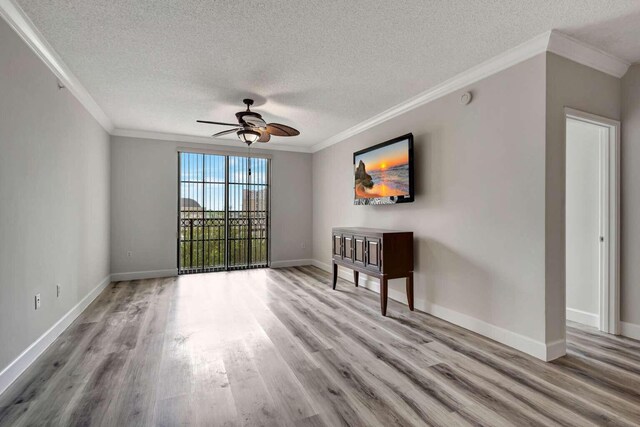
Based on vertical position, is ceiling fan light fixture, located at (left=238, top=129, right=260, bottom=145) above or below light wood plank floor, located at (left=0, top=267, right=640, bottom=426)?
above

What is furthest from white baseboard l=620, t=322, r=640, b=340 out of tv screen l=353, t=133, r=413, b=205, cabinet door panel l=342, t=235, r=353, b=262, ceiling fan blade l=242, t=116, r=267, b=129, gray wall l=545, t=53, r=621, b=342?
ceiling fan blade l=242, t=116, r=267, b=129

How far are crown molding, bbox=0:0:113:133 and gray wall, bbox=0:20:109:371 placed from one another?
0.06 m

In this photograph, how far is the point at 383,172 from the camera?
4.14m

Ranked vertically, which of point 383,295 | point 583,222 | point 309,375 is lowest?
point 309,375

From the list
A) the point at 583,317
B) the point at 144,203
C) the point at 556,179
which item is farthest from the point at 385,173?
the point at 144,203

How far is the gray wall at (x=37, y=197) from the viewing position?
2.09 m

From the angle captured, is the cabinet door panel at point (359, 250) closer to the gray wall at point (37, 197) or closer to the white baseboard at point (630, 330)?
the white baseboard at point (630, 330)

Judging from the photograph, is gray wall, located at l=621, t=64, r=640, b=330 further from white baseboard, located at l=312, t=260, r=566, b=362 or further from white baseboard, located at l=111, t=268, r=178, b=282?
white baseboard, located at l=111, t=268, r=178, b=282

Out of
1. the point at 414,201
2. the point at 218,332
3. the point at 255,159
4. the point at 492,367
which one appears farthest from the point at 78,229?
the point at 492,367

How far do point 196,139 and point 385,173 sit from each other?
3.64m

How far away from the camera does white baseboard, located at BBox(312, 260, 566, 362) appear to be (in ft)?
8.05

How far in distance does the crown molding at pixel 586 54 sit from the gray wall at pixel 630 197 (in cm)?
17

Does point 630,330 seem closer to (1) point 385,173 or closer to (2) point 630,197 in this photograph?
(2) point 630,197

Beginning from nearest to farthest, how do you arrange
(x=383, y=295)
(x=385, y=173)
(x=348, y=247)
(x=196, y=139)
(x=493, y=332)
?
(x=493, y=332) < (x=383, y=295) < (x=385, y=173) < (x=348, y=247) < (x=196, y=139)
